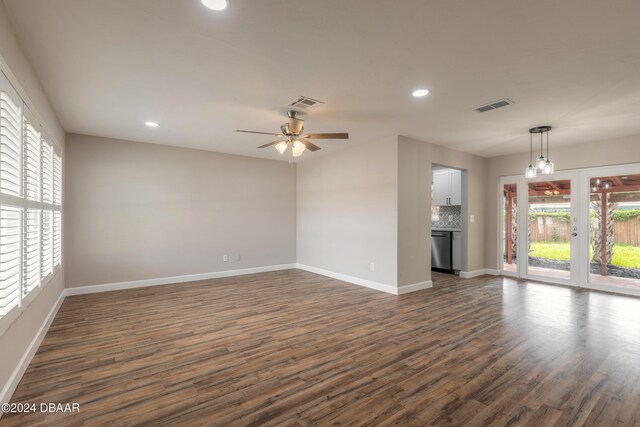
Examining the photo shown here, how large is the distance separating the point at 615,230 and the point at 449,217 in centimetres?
275

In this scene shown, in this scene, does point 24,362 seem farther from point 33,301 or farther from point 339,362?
point 339,362

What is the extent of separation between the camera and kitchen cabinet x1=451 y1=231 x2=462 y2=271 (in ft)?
20.9

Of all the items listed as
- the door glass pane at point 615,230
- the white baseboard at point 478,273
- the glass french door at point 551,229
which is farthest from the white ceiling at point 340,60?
the white baseboard at point 478,273

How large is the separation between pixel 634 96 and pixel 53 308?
7171mm

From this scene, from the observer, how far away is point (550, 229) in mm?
5770

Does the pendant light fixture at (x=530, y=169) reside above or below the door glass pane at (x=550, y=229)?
above

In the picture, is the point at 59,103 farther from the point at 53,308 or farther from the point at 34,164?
the point at 53,308

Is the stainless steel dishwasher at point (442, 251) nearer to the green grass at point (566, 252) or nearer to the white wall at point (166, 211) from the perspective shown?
the green grass at point (566, 252)

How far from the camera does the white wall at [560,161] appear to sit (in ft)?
15.9

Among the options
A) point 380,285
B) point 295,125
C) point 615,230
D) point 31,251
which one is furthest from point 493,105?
point 31,251

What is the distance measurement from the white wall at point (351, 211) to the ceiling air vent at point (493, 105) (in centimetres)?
140

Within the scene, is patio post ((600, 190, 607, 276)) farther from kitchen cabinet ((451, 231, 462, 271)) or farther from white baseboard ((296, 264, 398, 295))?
white baseboard ((296, 264, 398, 295))

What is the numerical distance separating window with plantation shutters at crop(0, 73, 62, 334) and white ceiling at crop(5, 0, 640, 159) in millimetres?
594

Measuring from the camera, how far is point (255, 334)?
Answer: 3225 millimetres
